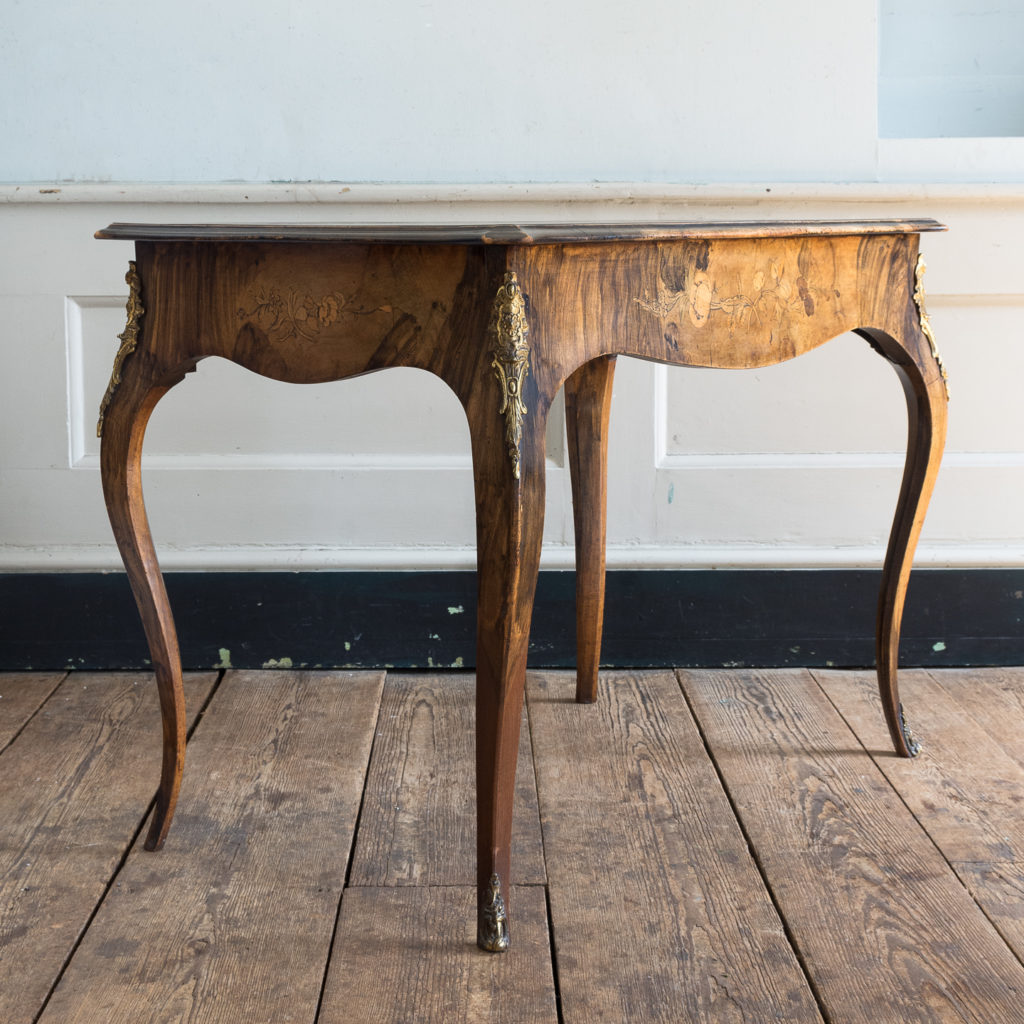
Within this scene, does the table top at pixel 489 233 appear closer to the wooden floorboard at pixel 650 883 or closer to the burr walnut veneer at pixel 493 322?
the burr walnut veneer at pixel 493 322

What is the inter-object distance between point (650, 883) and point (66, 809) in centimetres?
67

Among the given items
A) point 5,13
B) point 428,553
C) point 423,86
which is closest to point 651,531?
point 428,553

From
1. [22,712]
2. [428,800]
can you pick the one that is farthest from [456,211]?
[22,712]

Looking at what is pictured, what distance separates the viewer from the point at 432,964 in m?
0.95

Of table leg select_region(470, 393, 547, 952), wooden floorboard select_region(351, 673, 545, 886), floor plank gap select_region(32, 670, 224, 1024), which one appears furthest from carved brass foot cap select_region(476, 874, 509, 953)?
floor plank gap select_region(32, 670, 224, 1024)

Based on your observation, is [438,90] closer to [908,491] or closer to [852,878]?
[908,491]

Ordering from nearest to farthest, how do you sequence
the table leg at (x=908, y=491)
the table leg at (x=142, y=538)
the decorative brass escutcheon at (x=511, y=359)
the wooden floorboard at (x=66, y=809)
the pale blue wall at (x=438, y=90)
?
the decorative brass escutcheon at (x=511, y=359), the wooden floorboard at (x=66, y=809), the table leg at (x=142, y=538), the table leg at (x=908, y=491), the pale blue wall at (x=438, y=90)

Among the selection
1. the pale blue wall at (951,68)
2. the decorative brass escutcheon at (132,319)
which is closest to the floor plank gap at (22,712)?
the decorative brass escutcheon at (132,319)

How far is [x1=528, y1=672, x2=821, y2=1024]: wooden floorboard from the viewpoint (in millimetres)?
904

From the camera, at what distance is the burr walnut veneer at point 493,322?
89 centimetres

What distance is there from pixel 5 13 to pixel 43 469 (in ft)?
2.16

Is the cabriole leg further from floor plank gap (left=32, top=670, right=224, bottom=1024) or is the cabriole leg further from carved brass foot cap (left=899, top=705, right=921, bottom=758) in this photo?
carved brass foot cap (left=899, top=705, right=921, bottom=758)

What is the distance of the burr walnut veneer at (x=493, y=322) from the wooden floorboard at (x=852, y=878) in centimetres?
30

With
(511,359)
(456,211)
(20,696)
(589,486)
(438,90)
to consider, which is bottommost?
(20,696)
